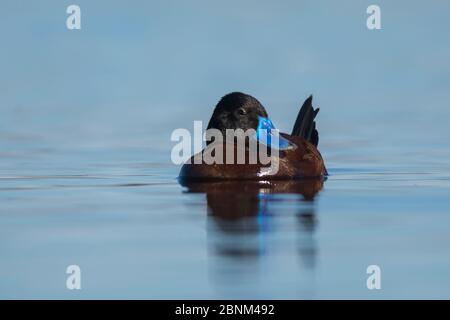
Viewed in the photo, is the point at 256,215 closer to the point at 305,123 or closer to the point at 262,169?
the point at 262,169

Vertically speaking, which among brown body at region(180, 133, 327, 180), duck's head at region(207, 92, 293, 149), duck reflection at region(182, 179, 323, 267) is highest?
duck's head at region(207, 92, 293, 149)

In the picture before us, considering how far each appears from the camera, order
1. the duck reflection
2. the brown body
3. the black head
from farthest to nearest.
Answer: the black head
the brown body
the duck reflection

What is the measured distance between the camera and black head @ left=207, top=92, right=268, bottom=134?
12773mm

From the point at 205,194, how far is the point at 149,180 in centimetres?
192

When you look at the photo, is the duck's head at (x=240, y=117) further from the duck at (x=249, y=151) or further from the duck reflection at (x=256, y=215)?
the duck reflection at (x=256, y=215)

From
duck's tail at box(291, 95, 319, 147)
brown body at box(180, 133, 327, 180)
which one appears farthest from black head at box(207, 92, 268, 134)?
duck's tail at box(291, 95, 319, 147)

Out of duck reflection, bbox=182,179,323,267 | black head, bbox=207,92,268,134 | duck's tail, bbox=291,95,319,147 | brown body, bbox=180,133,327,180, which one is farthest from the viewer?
duck's tail, bbox=291,95,319,147

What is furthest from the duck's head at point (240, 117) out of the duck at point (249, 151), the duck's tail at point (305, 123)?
the duck's tail at point (305, 123)

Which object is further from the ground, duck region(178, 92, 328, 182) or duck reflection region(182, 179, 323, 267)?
duck region(178, 92, 328, 182)

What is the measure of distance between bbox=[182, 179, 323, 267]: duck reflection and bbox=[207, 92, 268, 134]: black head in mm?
1118

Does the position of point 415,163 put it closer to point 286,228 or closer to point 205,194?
point 205,194

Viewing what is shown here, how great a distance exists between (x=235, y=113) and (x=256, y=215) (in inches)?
160

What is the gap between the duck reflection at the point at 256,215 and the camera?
732 cm

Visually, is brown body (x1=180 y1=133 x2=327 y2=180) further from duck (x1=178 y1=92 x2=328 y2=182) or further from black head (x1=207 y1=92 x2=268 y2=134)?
black head (x1=207 y1=92 x2=268 y2=134)
